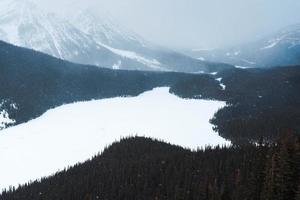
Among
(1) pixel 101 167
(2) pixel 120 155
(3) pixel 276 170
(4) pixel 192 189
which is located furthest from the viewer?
(2) pixel 120 155

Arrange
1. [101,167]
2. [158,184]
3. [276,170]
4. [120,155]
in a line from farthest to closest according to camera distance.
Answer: [120,155] < [101,167] < [158,184] < [276,170]

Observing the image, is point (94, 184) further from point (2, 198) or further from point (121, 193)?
point (2, 198)

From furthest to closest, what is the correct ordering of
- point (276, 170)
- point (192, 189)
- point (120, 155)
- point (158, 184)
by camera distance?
point (120, 155), point (158, 184), point (192, 189), point (276, 170)

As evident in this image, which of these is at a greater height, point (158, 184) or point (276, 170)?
point (276, 170)

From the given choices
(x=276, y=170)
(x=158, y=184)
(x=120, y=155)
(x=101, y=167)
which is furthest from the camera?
(x=120, y=155)

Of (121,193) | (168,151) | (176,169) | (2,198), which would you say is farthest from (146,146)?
(2,198)

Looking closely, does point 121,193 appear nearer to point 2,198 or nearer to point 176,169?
point 176,169

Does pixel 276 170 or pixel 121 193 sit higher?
pixel 276 170

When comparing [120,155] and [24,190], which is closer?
[24,190]

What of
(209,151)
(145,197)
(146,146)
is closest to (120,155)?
(146,146)
